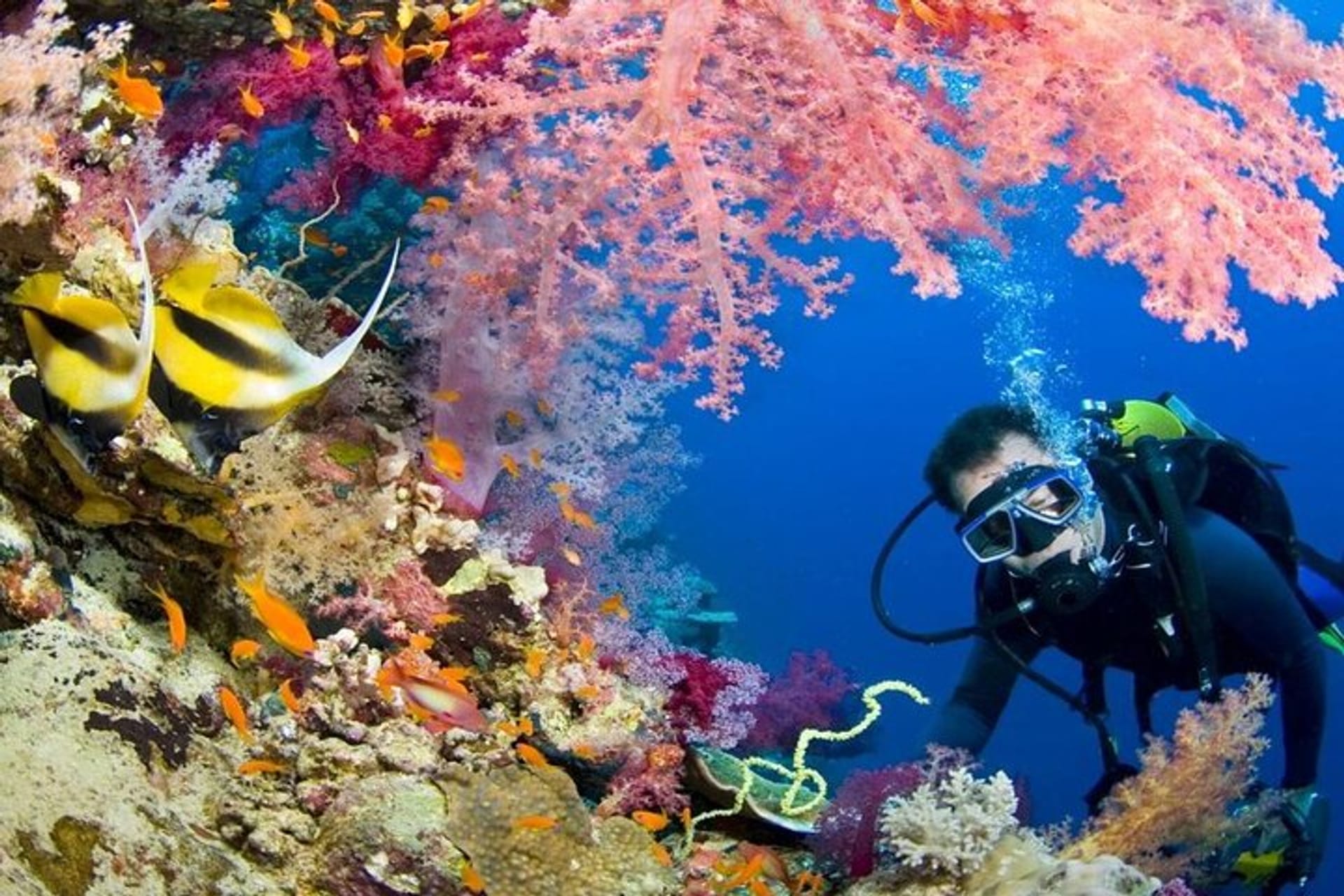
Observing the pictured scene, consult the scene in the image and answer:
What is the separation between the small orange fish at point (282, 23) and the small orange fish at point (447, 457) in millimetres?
1708

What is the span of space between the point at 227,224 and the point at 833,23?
8.05 ft

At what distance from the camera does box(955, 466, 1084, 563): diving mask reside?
4.39 meters

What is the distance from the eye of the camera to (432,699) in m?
3.33

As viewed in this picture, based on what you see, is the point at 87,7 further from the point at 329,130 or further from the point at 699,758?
the point at 699,758


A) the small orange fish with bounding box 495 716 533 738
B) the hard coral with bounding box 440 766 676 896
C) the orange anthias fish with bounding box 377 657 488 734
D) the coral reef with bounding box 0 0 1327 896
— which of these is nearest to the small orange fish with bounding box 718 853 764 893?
the coral reef with bounding box 0 0 1327 896

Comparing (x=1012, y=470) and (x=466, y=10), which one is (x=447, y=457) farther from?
(x=1012, y=470)

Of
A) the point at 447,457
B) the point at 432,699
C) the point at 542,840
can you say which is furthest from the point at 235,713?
the point at 447,457

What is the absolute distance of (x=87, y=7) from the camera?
149 inches

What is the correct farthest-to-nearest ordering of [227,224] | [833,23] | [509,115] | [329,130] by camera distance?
1. [329,130]
2. [227,224]
3. [509,115]
4. [833,23]

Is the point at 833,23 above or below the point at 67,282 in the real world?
above

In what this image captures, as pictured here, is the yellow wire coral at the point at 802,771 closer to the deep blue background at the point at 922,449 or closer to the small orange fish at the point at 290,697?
the small orange fish at the point at 290,697

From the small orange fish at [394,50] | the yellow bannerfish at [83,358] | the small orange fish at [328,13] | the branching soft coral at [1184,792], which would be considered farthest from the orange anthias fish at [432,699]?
the small orange fish at [328,13]

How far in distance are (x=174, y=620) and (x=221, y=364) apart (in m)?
1.32

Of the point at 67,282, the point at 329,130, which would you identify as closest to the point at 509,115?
the point at 329,130
